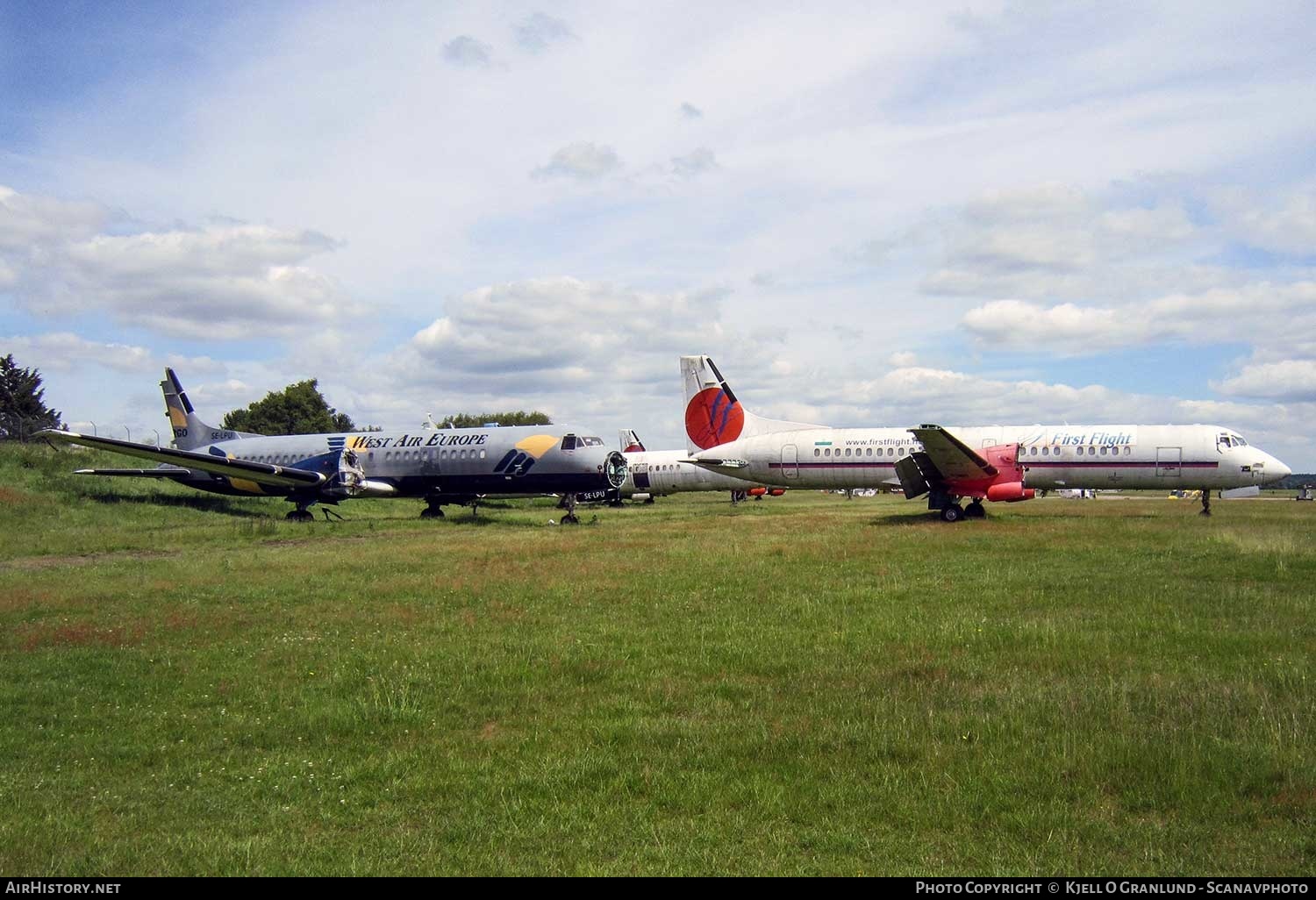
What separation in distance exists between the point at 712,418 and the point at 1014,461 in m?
15.4

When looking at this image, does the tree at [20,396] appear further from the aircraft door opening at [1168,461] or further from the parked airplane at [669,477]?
the aircraft door opening at [1168,461]

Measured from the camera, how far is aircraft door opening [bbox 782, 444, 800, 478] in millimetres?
37594

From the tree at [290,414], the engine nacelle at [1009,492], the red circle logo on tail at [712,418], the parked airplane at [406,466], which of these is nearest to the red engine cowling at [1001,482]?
the engine nacelle at [1009,492]

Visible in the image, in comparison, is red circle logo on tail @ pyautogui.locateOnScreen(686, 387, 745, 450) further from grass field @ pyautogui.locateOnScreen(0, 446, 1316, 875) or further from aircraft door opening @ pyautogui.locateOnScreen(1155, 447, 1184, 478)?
grass field @ pyautogui.locateOnScreen(0, 446, 1316, 875)

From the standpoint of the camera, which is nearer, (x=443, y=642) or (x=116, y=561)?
(x=443, y=642)

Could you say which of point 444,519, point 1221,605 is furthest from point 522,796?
point 444,519

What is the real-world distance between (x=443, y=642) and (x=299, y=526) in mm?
21344

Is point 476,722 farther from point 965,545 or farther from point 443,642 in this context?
point 965,545

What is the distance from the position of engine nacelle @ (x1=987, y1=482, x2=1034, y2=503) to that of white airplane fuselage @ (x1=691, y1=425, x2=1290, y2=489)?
2871 mm

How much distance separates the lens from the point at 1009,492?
30969 mm

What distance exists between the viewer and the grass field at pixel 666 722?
18.6 ft

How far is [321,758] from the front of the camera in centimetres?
740

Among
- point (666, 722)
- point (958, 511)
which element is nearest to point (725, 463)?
point (958, 511)

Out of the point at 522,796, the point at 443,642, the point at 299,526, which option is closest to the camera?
the point at 522,796
